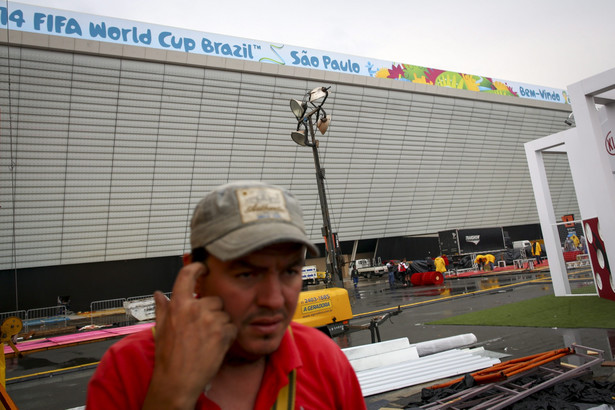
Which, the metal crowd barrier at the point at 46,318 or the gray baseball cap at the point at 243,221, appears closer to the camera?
the gray baseball cap at the point at 243,221

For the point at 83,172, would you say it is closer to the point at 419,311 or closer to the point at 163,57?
the point at 163,57

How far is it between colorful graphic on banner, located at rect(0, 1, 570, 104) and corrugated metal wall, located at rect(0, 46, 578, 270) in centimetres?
139

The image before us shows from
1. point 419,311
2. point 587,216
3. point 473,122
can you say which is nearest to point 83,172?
point 419,311

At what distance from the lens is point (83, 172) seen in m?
27.6

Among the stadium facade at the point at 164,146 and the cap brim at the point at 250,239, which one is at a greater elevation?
the stadium facade at the point at 164,146

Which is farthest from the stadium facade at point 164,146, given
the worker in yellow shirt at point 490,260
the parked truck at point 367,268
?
the worker in yellow shirt at point 490,260

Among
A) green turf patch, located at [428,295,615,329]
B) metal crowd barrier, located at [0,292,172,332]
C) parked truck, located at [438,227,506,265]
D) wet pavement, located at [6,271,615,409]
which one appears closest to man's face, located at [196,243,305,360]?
wet pavement, located at [6,271,615,409]

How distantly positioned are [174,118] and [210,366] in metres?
30.5

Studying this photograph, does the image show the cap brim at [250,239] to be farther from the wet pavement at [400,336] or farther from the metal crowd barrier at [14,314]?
the metal crowd barrier at [14,314]

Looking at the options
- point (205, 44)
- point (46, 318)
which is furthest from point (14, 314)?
point (205, 44)

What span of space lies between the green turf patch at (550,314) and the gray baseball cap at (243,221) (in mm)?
9136

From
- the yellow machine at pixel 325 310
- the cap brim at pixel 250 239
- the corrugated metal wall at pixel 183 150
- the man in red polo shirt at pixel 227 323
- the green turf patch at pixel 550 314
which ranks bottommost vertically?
the green turf patch at pixel 550 314

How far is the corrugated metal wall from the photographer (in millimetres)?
25703

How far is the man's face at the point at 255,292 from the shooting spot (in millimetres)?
1146
